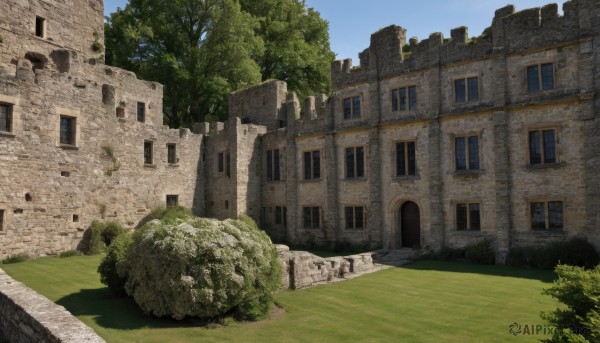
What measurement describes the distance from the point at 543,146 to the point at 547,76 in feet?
10.6

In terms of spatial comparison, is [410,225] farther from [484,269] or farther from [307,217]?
[307,217]

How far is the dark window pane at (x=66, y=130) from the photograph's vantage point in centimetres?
2189

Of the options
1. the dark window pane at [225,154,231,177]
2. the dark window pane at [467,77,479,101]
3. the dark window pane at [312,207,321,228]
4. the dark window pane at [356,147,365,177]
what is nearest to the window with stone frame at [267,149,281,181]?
the dark window pane at [225,154,231,177]

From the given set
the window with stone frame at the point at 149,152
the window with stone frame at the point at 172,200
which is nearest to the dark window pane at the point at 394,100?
the window with stone frame at the point at 149,152

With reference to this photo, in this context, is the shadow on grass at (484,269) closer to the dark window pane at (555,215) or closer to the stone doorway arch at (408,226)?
the dark window pane at (555,215)

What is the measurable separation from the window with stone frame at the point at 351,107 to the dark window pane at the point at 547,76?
980 cm

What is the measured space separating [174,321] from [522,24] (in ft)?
65.0

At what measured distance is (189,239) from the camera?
439 inches

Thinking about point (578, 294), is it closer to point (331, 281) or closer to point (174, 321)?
point (174, 321)

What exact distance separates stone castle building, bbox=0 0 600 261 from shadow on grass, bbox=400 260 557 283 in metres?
1.59

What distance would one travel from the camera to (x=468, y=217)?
71.8ft

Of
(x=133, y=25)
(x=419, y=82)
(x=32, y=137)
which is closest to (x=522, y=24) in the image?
(x=419, y=82)

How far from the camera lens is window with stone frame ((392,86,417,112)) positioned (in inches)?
946

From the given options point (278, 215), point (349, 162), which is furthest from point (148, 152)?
point (349, 162)
